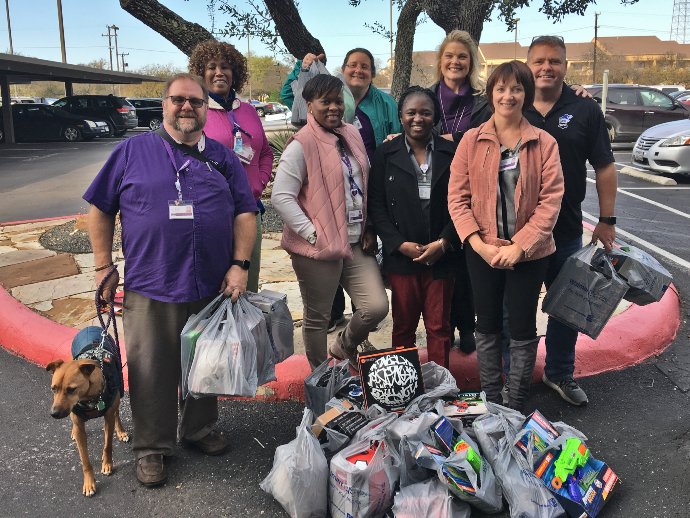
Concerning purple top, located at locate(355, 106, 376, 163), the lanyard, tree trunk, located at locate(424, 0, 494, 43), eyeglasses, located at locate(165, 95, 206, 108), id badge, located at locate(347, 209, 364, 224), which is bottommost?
id badge, located at locate(347, 209, 364, 224)

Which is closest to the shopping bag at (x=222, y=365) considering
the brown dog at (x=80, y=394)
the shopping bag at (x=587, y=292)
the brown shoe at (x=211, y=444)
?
the brown dog at (x=80, y=394)

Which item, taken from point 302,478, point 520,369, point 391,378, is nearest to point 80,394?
point 302,478

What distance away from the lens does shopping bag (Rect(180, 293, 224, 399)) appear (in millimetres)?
2746

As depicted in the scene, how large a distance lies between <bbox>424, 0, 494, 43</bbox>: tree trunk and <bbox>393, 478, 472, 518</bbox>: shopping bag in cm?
616

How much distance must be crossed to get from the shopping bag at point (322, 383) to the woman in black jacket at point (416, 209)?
1.74ft

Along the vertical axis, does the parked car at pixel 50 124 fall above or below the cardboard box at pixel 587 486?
above

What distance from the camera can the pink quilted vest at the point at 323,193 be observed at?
3.24 metres

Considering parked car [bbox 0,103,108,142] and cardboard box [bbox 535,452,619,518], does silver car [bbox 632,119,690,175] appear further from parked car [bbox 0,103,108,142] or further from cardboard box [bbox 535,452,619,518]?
parked car [bbox 0,103,108,142]

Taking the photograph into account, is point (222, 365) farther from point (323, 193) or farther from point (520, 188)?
point (520, 188)

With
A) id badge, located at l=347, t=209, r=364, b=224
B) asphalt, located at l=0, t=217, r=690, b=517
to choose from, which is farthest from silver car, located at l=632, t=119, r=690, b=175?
id badge, located at l=347, t=209, r=364, b=224

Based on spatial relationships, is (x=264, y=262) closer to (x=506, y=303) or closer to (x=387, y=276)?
(x=387, y=276)

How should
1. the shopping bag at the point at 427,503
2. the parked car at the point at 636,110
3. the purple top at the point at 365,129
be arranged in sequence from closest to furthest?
the shopping bag at the point at 427,503 < the purple top at the point at 365,129 < the parked car at the point at 636,110

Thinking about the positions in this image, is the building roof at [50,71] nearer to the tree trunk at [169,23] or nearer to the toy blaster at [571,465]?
the tree trunk at [169,23]

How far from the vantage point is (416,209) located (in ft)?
11.0
